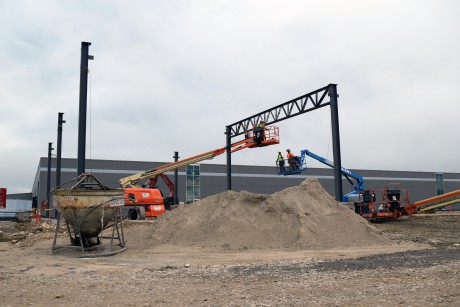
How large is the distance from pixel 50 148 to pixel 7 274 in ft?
118

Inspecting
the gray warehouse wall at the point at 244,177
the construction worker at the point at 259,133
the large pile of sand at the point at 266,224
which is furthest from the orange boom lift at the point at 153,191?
the gray warehouse wall at the point at 244,177

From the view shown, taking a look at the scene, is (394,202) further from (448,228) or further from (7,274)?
(7,274)

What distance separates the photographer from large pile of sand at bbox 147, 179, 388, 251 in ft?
46.1

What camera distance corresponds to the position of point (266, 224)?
15.1 m

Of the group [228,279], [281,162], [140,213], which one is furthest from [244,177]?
[228,279]

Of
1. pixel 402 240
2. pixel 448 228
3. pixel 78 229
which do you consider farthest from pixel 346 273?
pixel 448 228

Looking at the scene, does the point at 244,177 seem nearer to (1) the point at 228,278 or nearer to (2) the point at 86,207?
(2) the point at 86,207

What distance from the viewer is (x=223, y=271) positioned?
355 inches

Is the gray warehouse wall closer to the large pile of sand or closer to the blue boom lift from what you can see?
the blue boom lift

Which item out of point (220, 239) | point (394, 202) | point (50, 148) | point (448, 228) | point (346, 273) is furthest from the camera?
point (50, 148)

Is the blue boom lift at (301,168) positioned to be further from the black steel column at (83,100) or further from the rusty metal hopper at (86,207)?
the rusty metal hopper at (86,207)

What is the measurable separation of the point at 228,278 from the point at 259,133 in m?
20.8

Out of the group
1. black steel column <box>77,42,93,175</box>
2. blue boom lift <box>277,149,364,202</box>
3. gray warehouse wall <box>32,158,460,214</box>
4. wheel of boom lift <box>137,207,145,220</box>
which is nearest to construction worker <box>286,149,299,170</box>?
blue boom lift <box>277,149,364,202</box>

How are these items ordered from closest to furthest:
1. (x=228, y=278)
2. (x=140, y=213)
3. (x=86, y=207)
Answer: (x=228, y=278) → (x=86, y=207) → (x=140, y=213)
